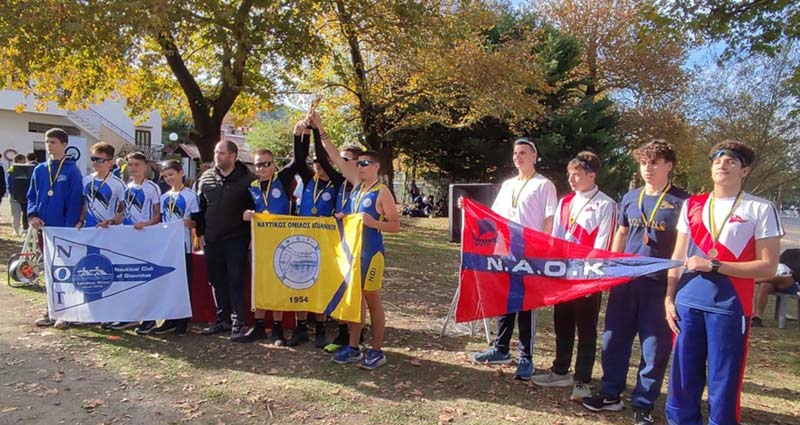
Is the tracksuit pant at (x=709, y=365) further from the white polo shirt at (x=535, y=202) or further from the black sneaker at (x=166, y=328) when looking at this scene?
the black sneaker at (x=166, y=328)

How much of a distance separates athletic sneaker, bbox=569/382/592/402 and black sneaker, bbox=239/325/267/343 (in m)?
3.07

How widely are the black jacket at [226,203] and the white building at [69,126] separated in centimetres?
3240

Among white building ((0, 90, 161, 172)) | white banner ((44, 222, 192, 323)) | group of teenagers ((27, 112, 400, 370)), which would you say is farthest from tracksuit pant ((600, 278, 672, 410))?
white building ((0, 90, 161, 172))

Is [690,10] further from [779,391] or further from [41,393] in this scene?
[41,393]

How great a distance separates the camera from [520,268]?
15.3ft

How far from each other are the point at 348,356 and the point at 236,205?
1865 mm

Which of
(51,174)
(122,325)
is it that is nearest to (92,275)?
(122,325)

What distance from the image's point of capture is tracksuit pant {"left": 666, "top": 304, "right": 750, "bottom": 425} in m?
3.18

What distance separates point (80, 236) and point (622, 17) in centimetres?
2913

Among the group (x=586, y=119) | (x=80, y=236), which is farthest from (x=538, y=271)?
(x=586, y=119)

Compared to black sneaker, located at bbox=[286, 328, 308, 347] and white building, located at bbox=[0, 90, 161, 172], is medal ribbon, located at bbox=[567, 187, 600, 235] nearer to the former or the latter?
black sneaker, located at bbox=[286, 328, 308, 347]

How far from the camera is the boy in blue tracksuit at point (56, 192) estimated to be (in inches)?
223

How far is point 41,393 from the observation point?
4191 mm

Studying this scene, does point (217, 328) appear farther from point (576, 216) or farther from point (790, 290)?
point (790, 290)
